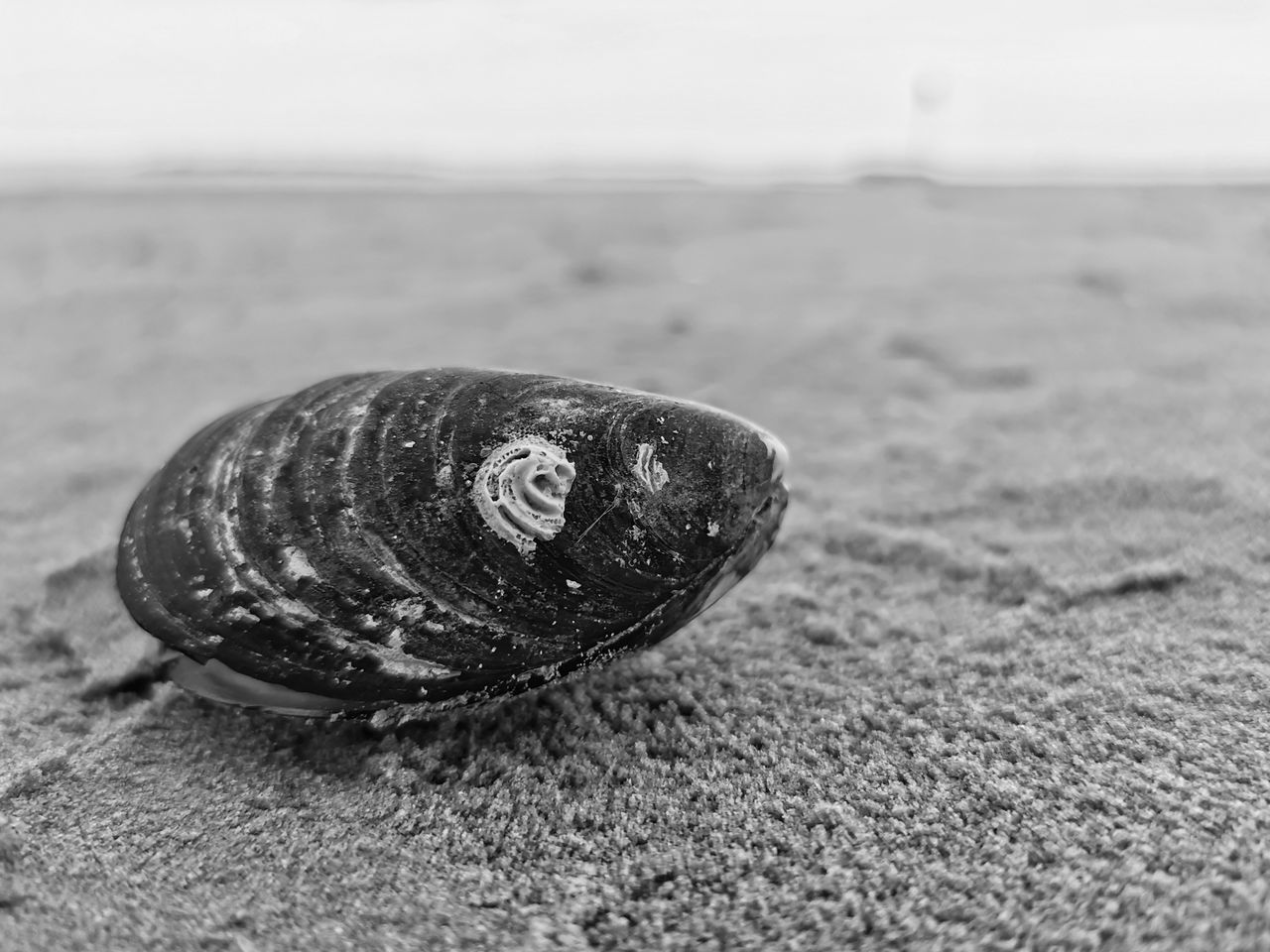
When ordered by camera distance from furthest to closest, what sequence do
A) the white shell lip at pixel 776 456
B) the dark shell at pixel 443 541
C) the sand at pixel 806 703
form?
the white shell lip at pixel 776 456, the dark shell at pixel 443 541, the sand at pixel 806 703

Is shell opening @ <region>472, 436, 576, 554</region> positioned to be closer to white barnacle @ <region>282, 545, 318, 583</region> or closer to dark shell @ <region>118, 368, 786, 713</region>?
dark shell @ <region>118, 368, 786, 713</region>

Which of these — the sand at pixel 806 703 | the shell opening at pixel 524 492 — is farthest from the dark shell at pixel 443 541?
the sand at pixel 806 703

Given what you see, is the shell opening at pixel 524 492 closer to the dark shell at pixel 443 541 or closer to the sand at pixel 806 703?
the dark shell at pixel 443 541

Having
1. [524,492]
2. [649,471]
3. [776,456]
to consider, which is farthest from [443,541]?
[776,456]

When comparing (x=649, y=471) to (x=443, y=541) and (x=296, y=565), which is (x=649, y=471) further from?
(x=296, y=565)

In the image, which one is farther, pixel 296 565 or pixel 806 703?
pixel 806 703

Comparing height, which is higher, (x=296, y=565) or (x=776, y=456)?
(x=776, y=456)

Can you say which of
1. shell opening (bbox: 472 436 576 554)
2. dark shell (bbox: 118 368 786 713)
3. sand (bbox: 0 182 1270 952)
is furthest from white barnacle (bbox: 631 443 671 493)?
sand (bbox: 0 182 1270 952)
